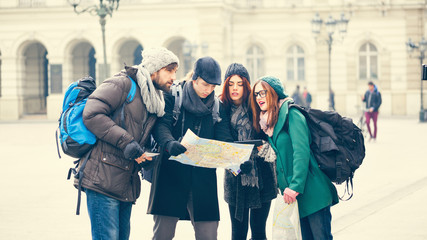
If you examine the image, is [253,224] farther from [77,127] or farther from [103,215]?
[77,127]

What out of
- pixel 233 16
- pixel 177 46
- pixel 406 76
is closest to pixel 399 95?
pixel 406 76

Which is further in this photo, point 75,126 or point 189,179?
point 189,179

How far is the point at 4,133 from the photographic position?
24.2 meters

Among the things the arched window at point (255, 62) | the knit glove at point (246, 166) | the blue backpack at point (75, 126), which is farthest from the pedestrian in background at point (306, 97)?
the blue backpack at point (75, 126)

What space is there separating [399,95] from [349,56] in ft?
10.3

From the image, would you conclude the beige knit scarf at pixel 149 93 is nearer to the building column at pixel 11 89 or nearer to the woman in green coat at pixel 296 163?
the woman in green coat at pixel 296 163

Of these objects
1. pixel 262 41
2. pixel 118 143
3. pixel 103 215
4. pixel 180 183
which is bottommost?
pixel 103 215

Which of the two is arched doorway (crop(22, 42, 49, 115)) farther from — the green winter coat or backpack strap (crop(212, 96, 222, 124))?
the green winter coat

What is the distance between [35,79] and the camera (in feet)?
116

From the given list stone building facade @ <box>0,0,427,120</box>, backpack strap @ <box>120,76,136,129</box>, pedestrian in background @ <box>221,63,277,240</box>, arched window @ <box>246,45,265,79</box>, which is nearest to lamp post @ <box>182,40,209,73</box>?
stone building facade @ <box>0,0,427,120</box>

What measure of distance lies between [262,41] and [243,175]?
29.1 metres

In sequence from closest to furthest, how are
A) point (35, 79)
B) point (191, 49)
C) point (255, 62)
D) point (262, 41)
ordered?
1. point (191, 49)
2. point (262, 41)
3. point (255, 62)
4. point (35, 79)

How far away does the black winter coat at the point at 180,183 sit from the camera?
204 inches

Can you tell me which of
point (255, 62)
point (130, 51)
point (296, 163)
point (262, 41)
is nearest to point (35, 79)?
point (130, 51)
